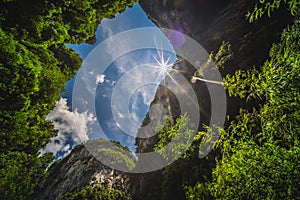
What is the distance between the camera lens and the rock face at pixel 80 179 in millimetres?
10891

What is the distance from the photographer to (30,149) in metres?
7.17

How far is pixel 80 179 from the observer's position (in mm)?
11328

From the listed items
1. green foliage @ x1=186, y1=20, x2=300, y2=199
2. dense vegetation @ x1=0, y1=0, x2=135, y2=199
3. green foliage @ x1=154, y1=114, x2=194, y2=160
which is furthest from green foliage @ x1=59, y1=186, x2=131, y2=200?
green foliage @ x1=186, y1=20, x2=300, y2=199

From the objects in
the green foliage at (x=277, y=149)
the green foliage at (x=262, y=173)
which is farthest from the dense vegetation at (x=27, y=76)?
the green foliage at (x=277, y=149)

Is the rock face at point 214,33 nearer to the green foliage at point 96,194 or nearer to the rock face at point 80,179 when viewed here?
the green foliage at point 96,194

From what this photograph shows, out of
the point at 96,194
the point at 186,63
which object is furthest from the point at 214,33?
the point at 96,194

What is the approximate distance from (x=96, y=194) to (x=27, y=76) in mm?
7546

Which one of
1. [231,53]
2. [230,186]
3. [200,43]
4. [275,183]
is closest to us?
[275,183]

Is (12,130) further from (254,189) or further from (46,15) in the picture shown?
(254,189)

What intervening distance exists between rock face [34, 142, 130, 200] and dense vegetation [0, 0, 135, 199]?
4.19 m

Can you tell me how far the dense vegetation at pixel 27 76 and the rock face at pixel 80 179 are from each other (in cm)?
419

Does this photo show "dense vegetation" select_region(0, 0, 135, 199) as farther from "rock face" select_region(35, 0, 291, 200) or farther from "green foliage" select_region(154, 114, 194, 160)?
"green foliage" select_region(154, 114, 194, 160)

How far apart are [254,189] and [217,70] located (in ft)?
20.0

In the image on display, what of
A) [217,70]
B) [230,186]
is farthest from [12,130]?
[217,70]
